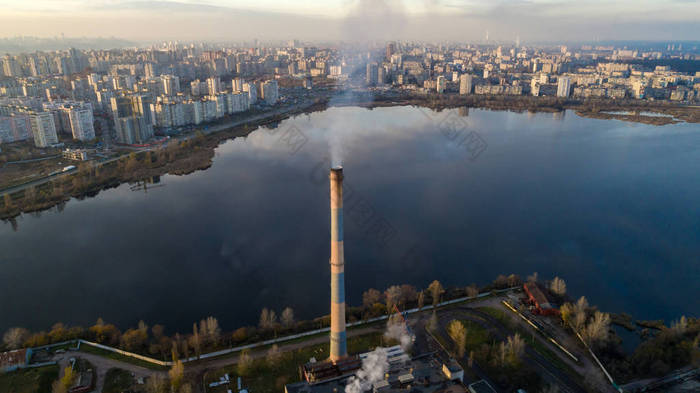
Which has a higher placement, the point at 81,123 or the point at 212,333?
the point at 81,123

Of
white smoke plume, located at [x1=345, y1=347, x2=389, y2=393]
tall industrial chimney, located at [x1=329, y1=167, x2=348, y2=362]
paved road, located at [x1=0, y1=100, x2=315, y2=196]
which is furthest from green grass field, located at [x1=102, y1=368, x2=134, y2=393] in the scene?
paved road, located at [x1=0, y1=100, x2=315, y2=196]

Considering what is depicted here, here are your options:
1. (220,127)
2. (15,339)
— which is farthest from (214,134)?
(15,339)

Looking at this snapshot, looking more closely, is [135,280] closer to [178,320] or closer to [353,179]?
[178,320]

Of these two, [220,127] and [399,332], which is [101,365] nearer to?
[399,332]

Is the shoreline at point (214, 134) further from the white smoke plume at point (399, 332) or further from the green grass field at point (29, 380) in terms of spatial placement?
the white smoke plume at point (399, 332)

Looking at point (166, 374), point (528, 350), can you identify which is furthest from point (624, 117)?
point (166, 374)

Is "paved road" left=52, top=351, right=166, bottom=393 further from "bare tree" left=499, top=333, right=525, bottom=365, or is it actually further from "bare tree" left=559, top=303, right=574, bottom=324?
"bare tree" left=559, top=303, right=574, bottom=324
